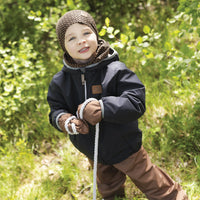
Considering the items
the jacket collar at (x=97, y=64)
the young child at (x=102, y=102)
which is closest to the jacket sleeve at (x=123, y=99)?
the young child at (x=102, y=102)

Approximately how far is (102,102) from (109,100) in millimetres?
51

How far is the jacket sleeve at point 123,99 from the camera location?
1.63 meters

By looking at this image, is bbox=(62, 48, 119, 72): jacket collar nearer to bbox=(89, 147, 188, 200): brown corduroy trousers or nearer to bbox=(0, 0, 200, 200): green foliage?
bbox=(0, 0, 200, 200): green foliage

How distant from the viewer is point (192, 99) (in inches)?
112

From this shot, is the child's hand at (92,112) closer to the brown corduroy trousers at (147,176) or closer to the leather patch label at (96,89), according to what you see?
the leather patch label at (96,89)

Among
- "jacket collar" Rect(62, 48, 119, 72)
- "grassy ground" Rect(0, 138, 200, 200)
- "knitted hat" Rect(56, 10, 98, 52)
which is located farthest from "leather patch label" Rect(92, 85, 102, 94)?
"grassy ground" Rect(0, 138, 200, 200)

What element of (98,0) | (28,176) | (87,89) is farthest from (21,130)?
(98,0)

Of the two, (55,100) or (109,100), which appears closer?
(109,100)

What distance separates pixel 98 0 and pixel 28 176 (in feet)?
8.83

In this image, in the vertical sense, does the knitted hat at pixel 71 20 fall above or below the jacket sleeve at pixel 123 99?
above

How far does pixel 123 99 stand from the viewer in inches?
64.9

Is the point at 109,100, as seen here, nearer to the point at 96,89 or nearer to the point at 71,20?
the point at 96,89

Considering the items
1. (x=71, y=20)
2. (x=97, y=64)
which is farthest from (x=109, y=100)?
(x=71, y=20)

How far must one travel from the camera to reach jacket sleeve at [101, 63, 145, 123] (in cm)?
163
